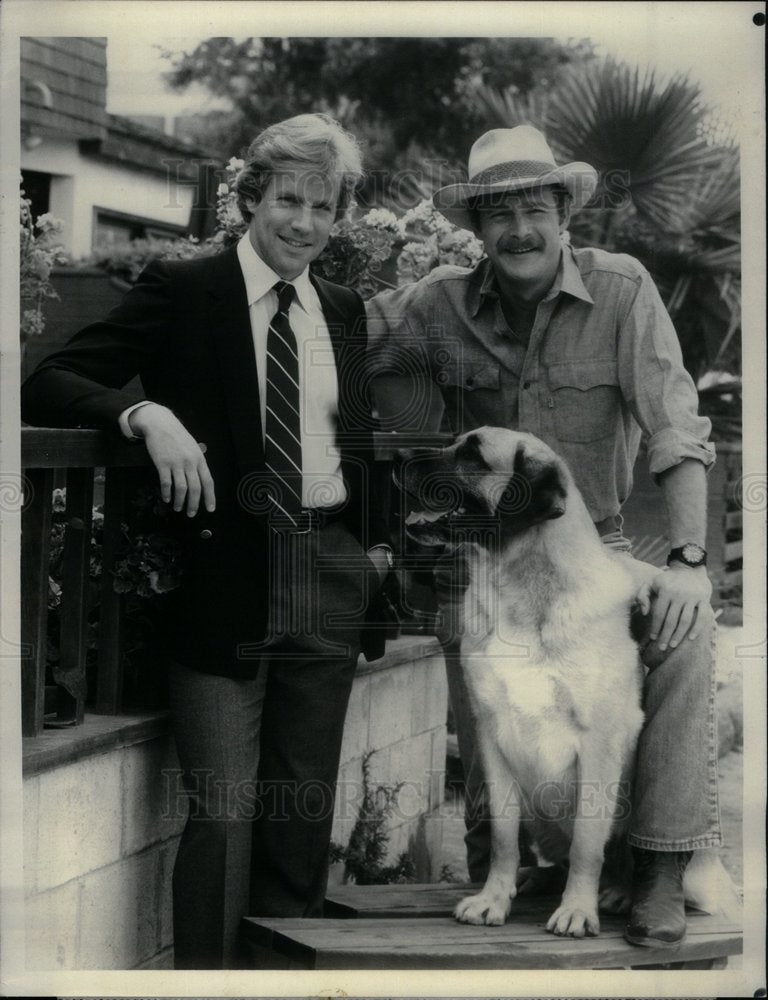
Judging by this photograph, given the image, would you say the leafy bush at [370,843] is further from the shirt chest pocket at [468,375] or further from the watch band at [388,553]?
the shirt chest pocket at [468,375]

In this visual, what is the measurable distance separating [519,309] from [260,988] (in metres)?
2.16

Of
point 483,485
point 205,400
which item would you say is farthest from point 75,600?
point 483,485

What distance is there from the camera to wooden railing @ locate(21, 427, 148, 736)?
311 cm

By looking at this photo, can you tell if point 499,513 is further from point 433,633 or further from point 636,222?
point 636,222

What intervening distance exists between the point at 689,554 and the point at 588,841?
88 centimetres

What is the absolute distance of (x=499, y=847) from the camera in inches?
132

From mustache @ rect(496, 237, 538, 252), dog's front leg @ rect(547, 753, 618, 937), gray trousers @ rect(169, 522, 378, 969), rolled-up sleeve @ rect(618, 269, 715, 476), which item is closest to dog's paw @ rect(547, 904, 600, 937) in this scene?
dog's front leg @ rect(547, 753, 618, 937)

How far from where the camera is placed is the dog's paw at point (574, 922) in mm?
3201

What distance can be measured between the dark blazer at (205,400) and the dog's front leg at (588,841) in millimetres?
1033

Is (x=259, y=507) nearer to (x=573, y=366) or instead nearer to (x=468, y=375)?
(x=468, y=375)

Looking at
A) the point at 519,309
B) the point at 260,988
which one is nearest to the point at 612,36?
the point at 519,309

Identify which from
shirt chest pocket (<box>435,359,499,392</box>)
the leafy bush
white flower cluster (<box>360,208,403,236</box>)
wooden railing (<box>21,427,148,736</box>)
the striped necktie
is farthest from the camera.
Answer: the leafy bush

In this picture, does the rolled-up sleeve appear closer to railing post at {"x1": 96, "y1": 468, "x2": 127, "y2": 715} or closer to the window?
the window

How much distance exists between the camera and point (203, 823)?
3213mm
